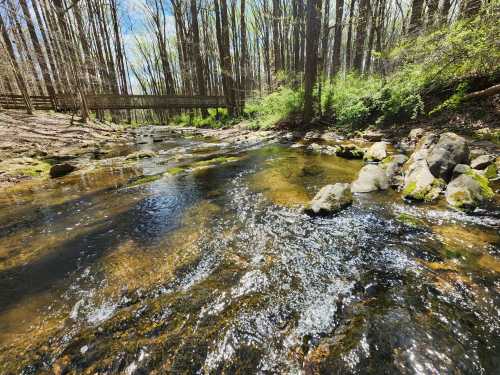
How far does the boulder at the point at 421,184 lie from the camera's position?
4.34m

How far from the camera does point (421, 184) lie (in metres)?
4.54

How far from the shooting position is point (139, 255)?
3389 mm

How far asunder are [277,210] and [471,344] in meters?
2.92

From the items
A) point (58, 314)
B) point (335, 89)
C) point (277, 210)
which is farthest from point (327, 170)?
point (335, 89)

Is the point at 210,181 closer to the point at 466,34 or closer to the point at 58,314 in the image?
the point at 58,314

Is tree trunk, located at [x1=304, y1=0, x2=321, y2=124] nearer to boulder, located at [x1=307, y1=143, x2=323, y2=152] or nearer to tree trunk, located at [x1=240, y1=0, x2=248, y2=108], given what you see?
boulder, located at [x1=307, y1=143, x2=323, y2=152]

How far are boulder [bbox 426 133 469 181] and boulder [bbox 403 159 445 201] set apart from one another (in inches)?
5.8

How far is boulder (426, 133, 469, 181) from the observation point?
4.72 meters

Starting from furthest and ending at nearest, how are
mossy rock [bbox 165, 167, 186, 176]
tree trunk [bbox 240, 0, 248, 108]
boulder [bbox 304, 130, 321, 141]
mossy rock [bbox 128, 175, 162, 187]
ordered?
tree trunk [bbox 240, 0, 248, 108] < boulder [bbox 304, 130, 321, 141] < mossy rock [bbox 165, 167, 186, 176] < mossy rock [bbox 128, 175, 162, 187]

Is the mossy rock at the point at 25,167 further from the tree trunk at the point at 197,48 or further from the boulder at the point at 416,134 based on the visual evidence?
the tree trunk at the point at 197,48

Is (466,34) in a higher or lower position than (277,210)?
higher

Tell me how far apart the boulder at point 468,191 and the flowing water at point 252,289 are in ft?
0.79

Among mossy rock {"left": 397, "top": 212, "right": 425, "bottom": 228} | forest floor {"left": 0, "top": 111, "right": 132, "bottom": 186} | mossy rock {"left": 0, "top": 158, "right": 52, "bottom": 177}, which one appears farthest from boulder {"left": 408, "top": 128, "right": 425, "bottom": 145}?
forest floor {"left": 0, "top": 111, "right": 132, "bottom": 186}

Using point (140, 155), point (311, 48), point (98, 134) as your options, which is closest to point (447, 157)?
point (311, 48)
